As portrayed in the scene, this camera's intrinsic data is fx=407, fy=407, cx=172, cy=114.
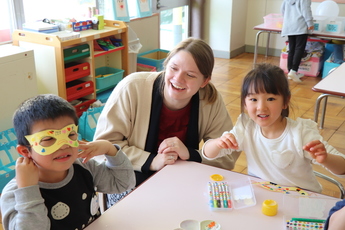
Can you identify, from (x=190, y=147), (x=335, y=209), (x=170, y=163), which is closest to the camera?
(x=335, y=209)

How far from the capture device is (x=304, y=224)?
1145mm

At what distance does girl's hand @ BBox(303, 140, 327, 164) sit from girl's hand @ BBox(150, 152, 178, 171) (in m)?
0.49

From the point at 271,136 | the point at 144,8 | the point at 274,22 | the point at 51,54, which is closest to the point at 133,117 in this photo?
the point at 271,136

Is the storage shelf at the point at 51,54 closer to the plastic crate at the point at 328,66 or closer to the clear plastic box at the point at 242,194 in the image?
the clear plastic box at the point at 242,194

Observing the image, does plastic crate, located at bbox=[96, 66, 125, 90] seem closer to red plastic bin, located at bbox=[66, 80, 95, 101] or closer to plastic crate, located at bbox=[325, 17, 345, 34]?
red plastic bin, located at bbox=[66, 80, 95, 101]

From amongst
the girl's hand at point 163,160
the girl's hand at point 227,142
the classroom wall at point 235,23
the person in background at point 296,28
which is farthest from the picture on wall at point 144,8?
the girl's hand at point 227,142

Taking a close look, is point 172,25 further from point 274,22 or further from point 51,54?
point 51,54

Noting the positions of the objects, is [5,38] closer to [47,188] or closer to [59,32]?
[59,32]

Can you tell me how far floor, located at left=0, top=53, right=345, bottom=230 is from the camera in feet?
9.87

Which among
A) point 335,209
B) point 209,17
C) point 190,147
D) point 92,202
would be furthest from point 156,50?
point 335,209

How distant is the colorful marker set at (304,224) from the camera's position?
113cm

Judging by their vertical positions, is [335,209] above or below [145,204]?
above

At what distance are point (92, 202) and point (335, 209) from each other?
71 cm

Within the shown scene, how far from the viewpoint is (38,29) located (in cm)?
320
